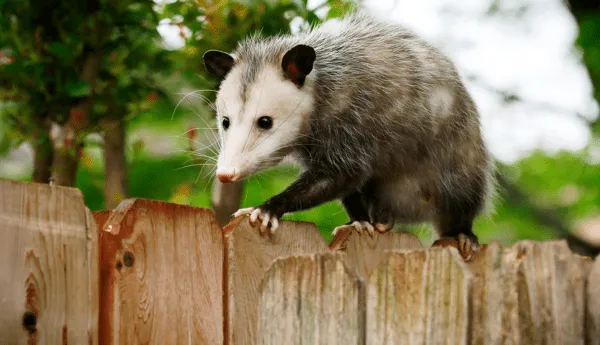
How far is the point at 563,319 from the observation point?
1170 millimetres

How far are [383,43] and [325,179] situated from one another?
57cm

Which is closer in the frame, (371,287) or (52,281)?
(371,287)

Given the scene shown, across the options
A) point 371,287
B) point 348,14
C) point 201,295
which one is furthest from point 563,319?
point 348,14

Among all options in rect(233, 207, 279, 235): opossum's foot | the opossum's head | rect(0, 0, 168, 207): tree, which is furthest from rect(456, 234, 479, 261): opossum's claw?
rect(0, 0, 168, 207): tree

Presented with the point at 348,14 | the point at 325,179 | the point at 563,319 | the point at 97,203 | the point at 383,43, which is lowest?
the point at 563,319

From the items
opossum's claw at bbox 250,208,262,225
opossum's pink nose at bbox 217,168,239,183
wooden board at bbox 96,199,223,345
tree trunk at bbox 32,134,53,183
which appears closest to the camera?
wooden board at bbox 96,199,223,345

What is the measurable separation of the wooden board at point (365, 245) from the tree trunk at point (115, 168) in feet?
3.00

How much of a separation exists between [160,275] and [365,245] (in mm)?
711

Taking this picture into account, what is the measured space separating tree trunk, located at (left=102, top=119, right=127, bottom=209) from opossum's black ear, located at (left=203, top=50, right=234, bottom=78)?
44 centimetres

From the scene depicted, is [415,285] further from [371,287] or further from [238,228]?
[238,228]

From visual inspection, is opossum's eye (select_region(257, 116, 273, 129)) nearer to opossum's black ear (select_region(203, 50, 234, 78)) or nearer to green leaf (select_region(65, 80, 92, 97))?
opossum's black ear (select_region(203, 50, 234, 78))

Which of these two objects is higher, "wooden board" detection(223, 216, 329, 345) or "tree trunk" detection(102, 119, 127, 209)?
"tree trunk" detection(102, 119, 127, 209)

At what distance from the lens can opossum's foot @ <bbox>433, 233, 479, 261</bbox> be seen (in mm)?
2529

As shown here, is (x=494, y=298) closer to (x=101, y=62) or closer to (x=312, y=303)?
(x=312, y=303)
